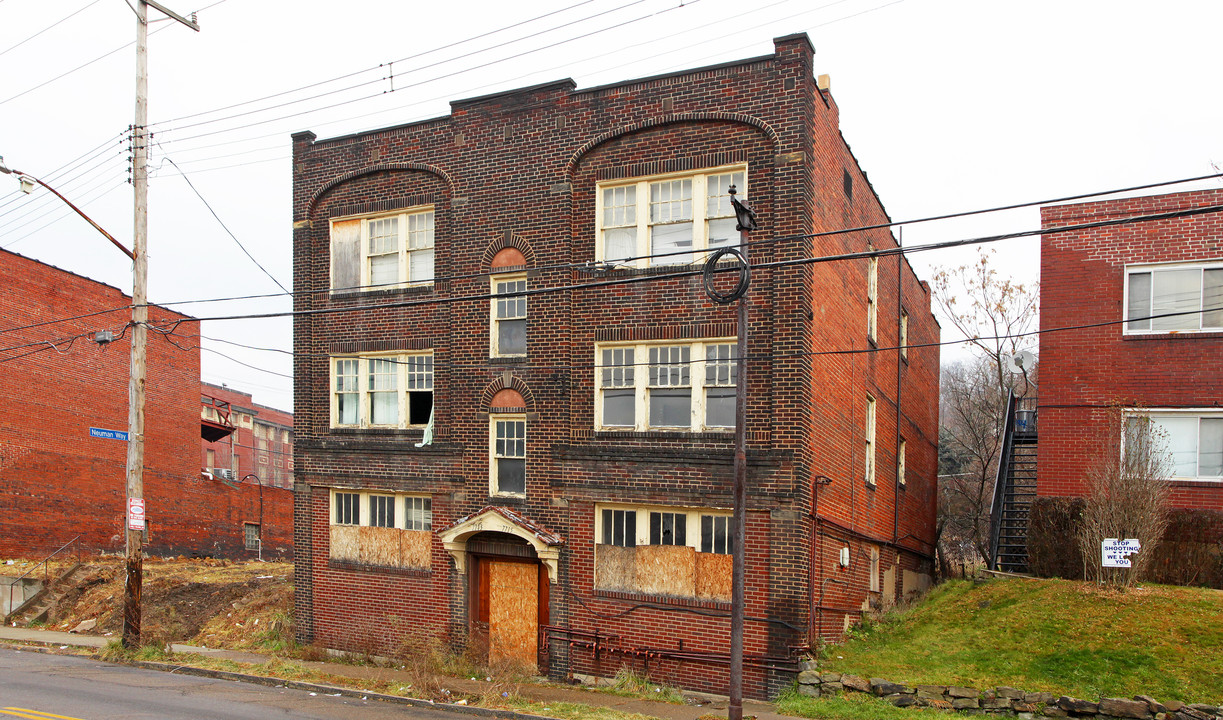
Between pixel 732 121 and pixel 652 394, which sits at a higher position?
pixel 732 121

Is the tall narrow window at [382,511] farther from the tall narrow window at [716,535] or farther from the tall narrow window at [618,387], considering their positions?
the tall narrow window at [716,535]

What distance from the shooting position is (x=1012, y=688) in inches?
518

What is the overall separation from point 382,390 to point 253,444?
53.3 metres

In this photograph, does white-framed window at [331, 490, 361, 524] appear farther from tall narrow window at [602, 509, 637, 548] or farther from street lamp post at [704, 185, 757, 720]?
street lamp post at [704, 185, 757, 720]

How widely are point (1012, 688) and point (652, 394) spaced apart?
7287 millimetres

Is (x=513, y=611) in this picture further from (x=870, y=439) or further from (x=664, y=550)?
(x=870, y=439)

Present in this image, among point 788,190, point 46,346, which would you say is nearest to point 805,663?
point 788,190

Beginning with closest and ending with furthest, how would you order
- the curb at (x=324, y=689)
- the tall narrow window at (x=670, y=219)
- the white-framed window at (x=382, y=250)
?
the curb at (x=324, y=689)
the tall narrow window at (x=670, y=219)
the white-framed window at (x=382, y=250)

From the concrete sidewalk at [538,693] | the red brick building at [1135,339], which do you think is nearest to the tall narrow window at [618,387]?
the concrete sidewalk at [538,693]

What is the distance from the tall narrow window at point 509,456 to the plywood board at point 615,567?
2056 millimetres

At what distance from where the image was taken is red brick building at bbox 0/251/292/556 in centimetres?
2855

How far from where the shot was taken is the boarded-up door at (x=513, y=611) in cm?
1758

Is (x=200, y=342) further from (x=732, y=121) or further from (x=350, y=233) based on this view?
(x=732, y=121)

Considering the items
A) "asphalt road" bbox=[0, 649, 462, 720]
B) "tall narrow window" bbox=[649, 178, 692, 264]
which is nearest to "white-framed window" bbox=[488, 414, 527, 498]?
"tall narrow window" bbox=[649, 178, 692, 264]
